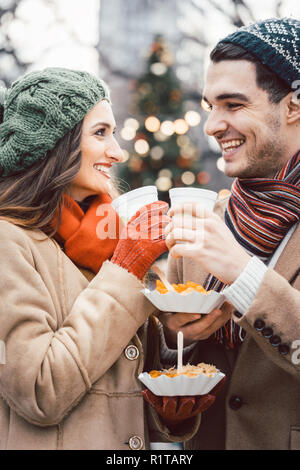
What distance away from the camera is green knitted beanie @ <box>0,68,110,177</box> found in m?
1.69

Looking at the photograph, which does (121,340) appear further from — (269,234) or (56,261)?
(269,234)

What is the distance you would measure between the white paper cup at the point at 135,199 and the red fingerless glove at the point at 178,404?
0.62m

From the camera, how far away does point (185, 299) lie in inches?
54.9

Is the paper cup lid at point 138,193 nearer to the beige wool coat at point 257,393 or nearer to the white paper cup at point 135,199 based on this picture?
the white paper cup at point 135,199

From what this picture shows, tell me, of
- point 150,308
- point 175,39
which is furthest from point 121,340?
point 175,39

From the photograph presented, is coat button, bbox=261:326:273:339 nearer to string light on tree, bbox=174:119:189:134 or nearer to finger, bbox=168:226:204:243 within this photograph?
finger, bbox=168:226:204:243

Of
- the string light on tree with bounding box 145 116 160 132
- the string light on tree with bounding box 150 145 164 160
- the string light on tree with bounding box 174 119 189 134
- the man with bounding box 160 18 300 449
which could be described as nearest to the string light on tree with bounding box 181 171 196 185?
the string light on tree with bounding box 150 145 164 160

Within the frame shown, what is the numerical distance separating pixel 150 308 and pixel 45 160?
0.68m

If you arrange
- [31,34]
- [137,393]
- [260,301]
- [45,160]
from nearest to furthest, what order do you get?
[260,301] < [137,393] < [45,160] < [31,34]

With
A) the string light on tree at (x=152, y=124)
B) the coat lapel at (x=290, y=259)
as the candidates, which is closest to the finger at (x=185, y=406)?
the coat lapel at (x=290, y=259)

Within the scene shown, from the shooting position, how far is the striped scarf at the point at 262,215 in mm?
1829

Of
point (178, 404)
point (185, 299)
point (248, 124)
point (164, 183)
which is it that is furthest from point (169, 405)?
point (164, 183)

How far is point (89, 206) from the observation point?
6.30ft

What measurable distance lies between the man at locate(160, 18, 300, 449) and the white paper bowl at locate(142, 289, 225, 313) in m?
0.08
